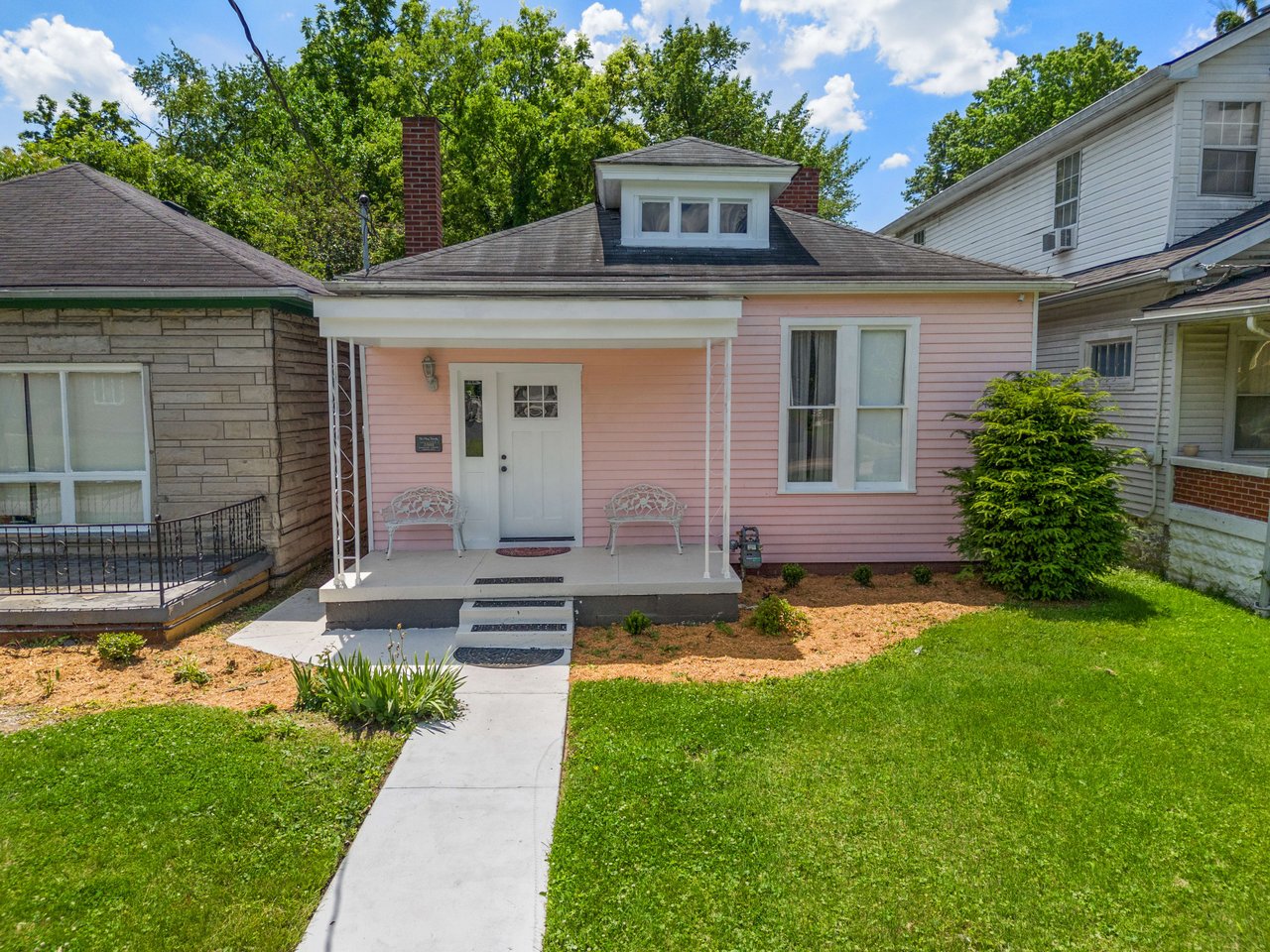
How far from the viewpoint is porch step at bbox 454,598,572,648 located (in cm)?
659

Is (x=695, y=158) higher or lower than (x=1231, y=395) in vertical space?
higher

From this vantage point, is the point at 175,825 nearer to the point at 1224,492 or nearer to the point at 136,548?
the point at 136,548

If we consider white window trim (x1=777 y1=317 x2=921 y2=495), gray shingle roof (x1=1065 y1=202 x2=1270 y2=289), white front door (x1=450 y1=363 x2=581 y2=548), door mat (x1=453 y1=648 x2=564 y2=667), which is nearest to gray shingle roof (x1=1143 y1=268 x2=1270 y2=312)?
gray shingle roof (x1=1065 y1=202 x2=1270 y2=289)

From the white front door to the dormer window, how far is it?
2358 millimetres

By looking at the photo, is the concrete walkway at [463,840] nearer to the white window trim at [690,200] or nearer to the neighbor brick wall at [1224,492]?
the white window trim at [690,200]

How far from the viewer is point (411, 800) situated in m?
4.12

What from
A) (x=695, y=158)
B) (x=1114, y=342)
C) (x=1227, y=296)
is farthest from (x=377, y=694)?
(x=1114, y=342)

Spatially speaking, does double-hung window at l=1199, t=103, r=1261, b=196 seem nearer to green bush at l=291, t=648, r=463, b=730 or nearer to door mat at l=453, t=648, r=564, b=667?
door mat at l=453, t=648, r=564, b=667

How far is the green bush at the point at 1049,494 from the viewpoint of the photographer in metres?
7.50

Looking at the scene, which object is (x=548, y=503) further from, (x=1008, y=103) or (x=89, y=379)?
(x=1008, y=103)

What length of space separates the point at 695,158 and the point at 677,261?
4.47 ft

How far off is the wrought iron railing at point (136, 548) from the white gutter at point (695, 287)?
296 cm

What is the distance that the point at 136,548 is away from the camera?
26.8ft

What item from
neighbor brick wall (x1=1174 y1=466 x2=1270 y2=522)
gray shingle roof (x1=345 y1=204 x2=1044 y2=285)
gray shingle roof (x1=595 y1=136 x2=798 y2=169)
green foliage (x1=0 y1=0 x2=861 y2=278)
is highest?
green foliage (x1=0 y1=0 x2=861 y2=278)
